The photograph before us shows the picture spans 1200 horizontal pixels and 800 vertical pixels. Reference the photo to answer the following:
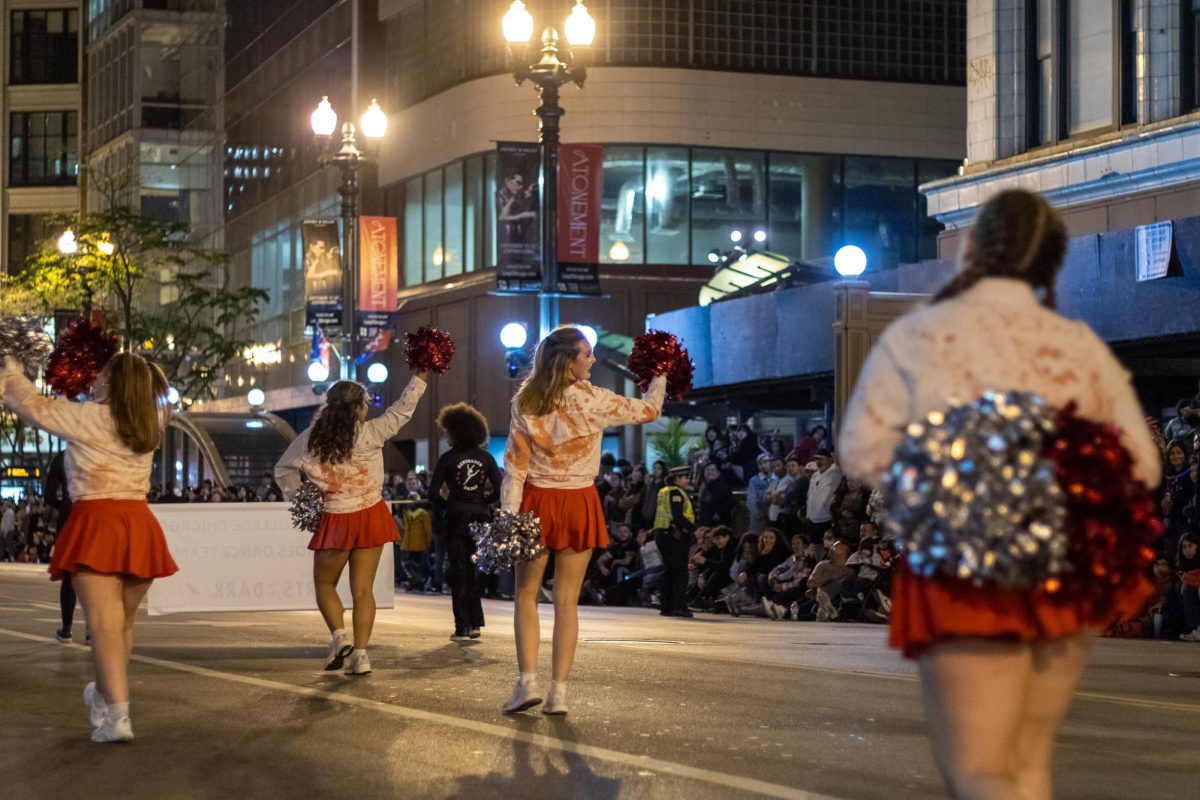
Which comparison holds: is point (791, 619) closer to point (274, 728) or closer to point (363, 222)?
point (274, 728)

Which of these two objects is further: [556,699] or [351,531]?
[351,531]

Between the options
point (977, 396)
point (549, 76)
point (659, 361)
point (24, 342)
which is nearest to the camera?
point (977, 396)

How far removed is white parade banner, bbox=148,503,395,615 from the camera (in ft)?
56.9

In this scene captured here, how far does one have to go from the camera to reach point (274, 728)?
945 centimetres

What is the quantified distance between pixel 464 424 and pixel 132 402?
741cm

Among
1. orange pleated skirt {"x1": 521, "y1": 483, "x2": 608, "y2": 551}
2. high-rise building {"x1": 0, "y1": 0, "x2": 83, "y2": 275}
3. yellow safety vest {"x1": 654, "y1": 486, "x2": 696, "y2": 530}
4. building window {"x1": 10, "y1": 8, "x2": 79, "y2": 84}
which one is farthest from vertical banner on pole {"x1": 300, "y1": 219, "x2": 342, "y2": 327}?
building window {"x1": 10, "y1": 8, "x2": 79, "y2": 84}

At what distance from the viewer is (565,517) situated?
962 cm

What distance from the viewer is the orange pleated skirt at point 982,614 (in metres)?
4.64

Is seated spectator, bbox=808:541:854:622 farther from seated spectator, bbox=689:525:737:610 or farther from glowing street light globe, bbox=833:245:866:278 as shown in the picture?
glowing street light globe, bbox=833:245:866:278

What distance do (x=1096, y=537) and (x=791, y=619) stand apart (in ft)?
52.7

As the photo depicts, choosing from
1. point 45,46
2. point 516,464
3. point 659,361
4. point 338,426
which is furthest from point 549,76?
point 45,46

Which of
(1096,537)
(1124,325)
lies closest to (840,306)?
(1124,325)

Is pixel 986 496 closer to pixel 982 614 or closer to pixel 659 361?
pixel 982 614

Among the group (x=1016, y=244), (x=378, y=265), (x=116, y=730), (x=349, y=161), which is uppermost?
(x=349, y=161)
